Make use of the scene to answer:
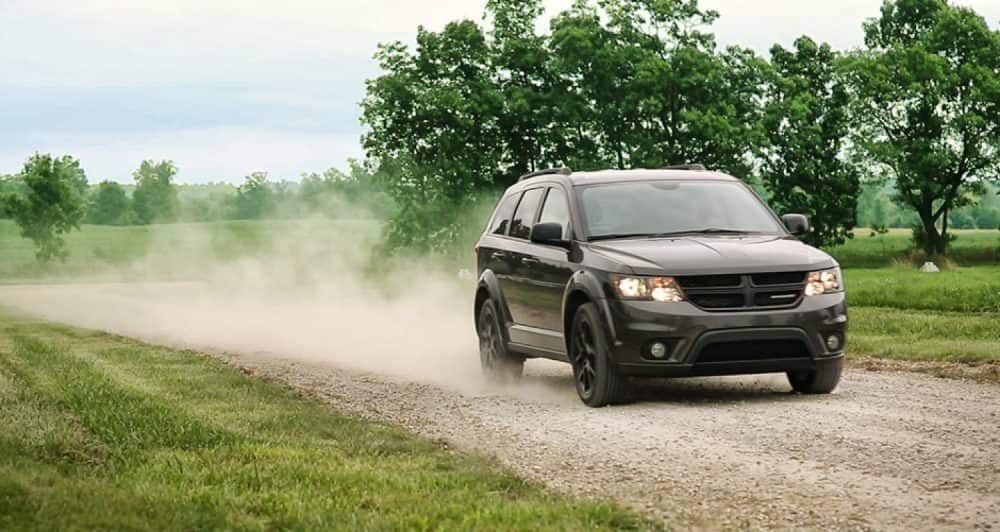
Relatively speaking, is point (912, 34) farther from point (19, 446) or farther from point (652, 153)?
point (19, 446)

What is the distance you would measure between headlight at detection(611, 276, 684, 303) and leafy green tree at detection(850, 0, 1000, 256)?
53311 millimetres

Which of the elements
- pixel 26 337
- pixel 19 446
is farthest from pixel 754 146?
pixel 19 446

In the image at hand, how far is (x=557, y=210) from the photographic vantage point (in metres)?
12.8

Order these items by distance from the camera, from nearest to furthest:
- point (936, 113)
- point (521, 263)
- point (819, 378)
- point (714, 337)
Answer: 1. point (714, 337)
2. point (819, 378)
3. point (521, 263)
4. point (936, 113)

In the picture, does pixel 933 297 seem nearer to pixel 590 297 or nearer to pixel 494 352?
pixel 494 352

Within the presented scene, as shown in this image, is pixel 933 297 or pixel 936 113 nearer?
pixel 933 297

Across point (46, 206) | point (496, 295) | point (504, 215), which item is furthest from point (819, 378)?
point (46, 206)

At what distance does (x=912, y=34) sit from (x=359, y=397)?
61.7 m

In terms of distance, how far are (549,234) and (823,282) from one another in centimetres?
226

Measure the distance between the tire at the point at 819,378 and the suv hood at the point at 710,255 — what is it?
769mm

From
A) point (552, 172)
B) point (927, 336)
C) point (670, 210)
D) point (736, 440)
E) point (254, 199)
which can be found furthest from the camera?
point (254, 199)

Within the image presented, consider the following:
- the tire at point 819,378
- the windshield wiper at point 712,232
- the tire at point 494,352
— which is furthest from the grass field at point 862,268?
the tire at point 494,352

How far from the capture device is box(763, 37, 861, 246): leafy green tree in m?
63.5

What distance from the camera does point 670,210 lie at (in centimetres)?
1223
